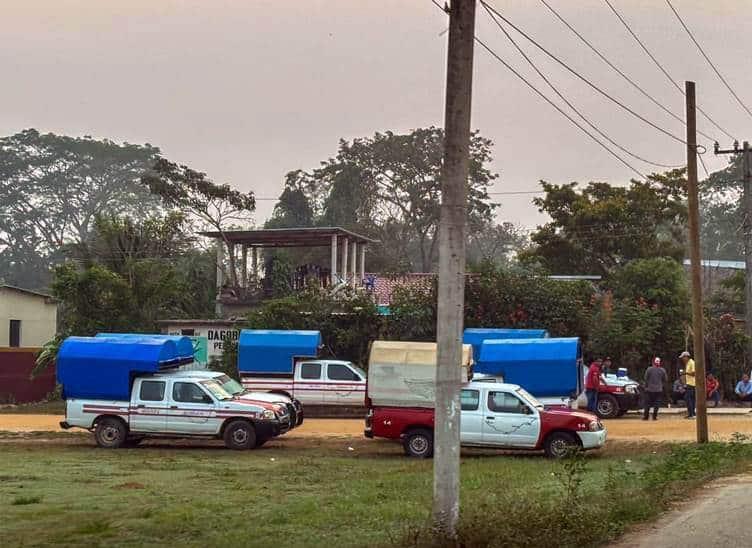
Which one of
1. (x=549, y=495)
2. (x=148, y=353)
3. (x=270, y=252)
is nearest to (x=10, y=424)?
(x=148, y=353)

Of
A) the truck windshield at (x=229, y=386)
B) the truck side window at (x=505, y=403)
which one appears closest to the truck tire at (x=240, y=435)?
the truck windshield at (x=229, y=386)

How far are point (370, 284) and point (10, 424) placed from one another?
1592 cm

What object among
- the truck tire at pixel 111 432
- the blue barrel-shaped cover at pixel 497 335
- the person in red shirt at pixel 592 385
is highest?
the blue barrel-shaped cover at pixel 497 335

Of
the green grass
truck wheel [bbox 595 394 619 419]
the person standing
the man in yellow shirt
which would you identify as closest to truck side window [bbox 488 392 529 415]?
the green grass

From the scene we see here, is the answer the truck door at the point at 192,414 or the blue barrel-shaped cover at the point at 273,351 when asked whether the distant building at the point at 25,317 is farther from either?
the truck door at the point at 192,414

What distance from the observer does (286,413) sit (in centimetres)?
2442

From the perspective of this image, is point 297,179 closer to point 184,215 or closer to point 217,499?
point 184,215

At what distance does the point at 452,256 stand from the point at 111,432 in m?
15.1

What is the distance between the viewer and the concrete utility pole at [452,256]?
10.7 meters

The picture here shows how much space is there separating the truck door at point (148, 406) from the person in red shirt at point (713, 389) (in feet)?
60.4

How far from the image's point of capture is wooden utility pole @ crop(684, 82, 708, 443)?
22453mm

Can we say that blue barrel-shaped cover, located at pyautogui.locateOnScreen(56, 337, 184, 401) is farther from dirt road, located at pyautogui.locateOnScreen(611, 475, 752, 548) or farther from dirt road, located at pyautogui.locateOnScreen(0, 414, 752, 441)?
dirt road, located at pyautogui.locateOnScreen(611, 475, 752, 548)

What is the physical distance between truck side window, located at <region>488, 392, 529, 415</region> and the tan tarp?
910 millimetres

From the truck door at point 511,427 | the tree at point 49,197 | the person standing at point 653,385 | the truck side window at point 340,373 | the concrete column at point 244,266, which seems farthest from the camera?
the tree at point 49,197
